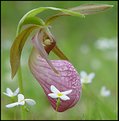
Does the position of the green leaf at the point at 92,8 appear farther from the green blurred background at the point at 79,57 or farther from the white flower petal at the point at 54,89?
the green blurred background at the point at 79,57

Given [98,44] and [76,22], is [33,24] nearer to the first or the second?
[98,44]

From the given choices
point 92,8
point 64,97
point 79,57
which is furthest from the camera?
point 79,57

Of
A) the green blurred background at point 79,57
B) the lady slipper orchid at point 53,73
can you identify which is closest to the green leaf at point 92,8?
the lady slipper orchid at point 53,73

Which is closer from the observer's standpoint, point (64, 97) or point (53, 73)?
point (64, 97)

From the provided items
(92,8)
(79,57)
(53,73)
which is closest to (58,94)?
(53,73)

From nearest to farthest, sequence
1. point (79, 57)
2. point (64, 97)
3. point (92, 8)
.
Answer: point (64, 97) → point (92, 8) → point (79, 57)

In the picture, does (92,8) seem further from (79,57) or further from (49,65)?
(79,57)

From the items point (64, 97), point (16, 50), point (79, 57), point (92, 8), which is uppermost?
point (92, 8)
